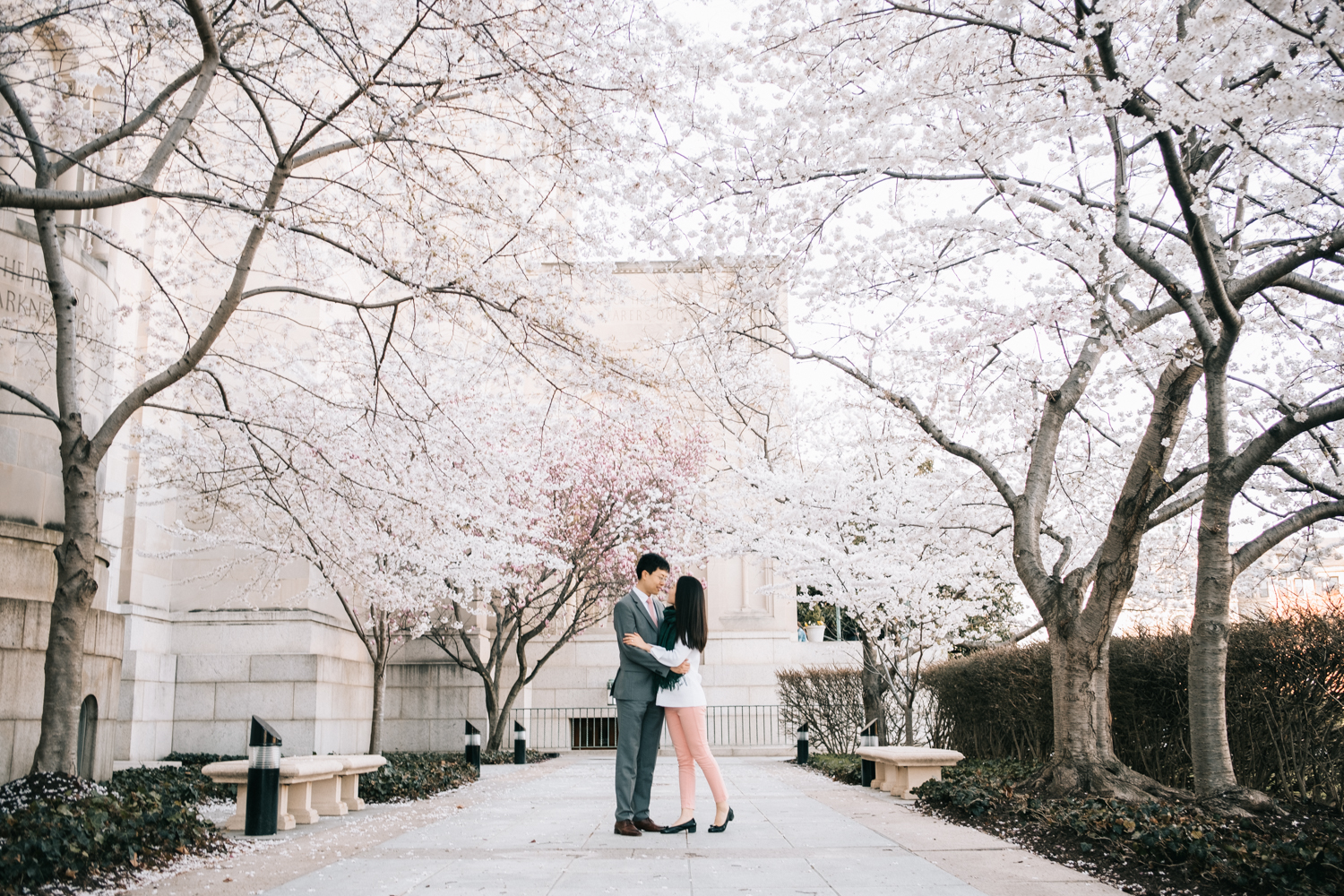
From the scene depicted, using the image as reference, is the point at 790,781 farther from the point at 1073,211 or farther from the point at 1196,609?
the point at 1073,211

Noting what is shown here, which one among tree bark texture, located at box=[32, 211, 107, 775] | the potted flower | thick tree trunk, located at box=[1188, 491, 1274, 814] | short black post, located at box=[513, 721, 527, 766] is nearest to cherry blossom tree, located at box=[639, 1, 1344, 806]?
thick tree trunk, located at box=[1188, 491, 1274, 814]

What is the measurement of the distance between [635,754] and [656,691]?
0.52 m

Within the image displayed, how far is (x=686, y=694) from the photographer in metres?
7.47

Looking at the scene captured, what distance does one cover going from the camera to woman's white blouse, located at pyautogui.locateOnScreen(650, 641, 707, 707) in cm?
737

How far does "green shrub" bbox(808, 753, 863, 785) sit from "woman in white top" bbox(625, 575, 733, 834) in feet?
22.0

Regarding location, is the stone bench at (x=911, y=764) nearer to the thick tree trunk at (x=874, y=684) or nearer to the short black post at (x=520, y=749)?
the thick tree trunk at (x=874, y=684)

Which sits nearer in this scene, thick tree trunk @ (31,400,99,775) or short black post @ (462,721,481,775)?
thick tree trunk @ (31,400,99,775)

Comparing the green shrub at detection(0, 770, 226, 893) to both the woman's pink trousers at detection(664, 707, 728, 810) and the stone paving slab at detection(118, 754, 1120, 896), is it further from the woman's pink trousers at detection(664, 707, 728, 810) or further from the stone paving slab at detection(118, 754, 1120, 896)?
the woman's pink trousers at detection(664, 707, 728, 810)

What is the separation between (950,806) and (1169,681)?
307 cm

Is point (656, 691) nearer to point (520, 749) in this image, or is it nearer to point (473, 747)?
point (473, 747)

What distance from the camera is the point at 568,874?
6008mm

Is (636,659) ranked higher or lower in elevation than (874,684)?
higher

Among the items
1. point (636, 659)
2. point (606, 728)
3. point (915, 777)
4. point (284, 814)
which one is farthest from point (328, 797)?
point (606, 728)

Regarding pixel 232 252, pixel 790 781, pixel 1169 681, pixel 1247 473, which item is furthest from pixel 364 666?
pixel 1247 473
